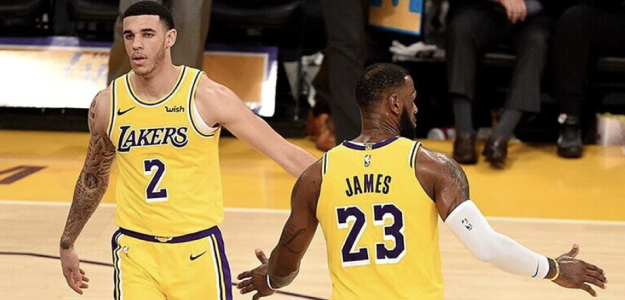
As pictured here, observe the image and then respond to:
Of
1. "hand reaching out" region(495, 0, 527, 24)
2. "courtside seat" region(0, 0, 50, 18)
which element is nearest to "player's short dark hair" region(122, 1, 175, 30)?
"hand reaching out" region(495, 0, 527, 24)

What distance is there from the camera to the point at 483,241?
145 inches

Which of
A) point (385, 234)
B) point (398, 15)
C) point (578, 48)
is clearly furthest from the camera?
point (578, 48)

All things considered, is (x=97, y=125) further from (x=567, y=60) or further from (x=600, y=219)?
(x=567, y=60)

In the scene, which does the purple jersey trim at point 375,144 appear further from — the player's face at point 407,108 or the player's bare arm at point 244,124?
the player's bare arm at point 244,124

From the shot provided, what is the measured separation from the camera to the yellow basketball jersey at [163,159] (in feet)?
14.4

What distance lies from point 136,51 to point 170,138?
1.14ft

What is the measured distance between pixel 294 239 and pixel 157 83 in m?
0.91

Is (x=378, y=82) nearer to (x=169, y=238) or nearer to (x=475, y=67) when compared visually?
(x=169, y=238)

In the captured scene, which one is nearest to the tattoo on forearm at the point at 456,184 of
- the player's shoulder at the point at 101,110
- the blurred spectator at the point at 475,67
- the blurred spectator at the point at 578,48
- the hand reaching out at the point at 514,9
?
the player's shoulder at the point at 101,110

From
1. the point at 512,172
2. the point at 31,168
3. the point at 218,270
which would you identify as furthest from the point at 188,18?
the point at 218,270

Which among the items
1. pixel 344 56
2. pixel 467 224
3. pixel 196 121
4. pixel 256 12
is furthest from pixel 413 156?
pixel 256 12

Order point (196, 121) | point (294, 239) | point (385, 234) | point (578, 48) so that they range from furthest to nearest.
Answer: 1. point (578, 48)
2. point (196, 121)
3. point (294, 239)
4. point (385, 234)

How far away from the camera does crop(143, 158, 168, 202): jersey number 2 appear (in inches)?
173

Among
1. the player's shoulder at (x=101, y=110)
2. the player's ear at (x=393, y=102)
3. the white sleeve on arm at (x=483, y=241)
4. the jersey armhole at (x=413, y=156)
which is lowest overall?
the white sleeve on arm at (x=483, y=241)
